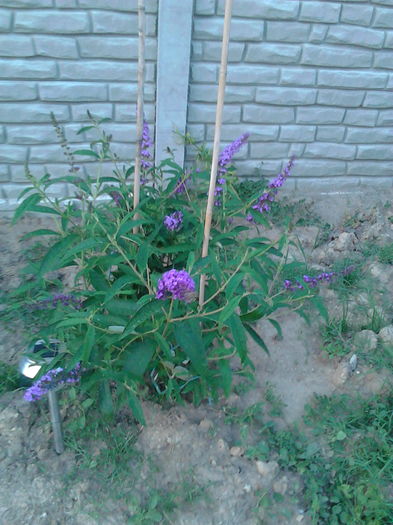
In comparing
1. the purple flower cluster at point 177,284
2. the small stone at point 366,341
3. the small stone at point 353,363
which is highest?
the purple flower cluster at point 177,284

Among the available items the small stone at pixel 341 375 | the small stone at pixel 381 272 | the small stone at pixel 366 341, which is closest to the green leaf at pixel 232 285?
the small stone at pixel 341 375

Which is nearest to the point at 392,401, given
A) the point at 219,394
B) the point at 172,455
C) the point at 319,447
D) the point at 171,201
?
the point at 319,447

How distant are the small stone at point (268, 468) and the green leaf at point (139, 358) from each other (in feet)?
2.45

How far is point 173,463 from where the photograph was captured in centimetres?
215

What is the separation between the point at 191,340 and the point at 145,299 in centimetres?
21

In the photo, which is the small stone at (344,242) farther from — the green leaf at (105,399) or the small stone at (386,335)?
the green leaf at (105,399)

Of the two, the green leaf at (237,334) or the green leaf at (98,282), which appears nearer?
the green leaf at (237,334)

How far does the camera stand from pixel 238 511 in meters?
2.02

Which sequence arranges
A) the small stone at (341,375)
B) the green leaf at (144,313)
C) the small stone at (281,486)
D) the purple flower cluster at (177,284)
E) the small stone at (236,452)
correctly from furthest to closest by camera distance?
the small stone at (341,375), the small stone at (236,452), the small stone at (281,486), the green leaf at (144,313), the purple flower cluster at (177,284)

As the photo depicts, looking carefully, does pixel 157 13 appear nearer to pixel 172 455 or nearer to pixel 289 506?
pixel 172 455

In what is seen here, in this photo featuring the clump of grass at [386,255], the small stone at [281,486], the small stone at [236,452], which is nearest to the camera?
the small stone at [281,486]

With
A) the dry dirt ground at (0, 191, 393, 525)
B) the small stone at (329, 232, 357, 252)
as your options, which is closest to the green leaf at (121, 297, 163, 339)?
the dry dirt ground at (0, 191, 393, 525)

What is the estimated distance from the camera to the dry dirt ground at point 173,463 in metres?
1.99

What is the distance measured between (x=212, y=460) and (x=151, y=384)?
0.42m
